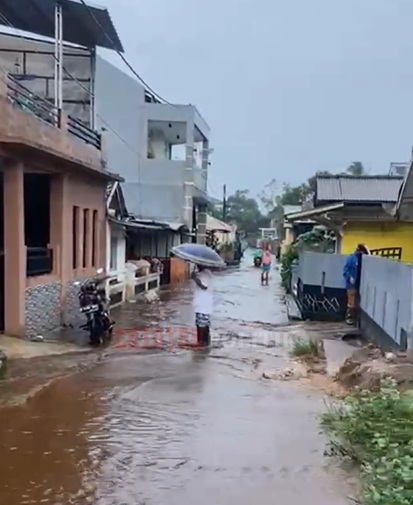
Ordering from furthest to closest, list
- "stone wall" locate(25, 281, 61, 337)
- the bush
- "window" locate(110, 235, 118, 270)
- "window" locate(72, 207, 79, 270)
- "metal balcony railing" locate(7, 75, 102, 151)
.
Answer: the bush < "window" locate(110, 235, 118, 270) < "window" locate(72, 207, 79, 270) < "stone wall" locate(25, 281, 61, 337) < "metal balcony railing" locate(7, 75, 102, 151)

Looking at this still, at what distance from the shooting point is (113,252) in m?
20.4

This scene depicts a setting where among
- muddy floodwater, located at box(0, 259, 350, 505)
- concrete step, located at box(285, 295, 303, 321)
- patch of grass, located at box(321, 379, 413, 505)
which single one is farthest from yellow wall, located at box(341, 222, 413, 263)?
patch of grass, located at box(321, 379, 413, 505)

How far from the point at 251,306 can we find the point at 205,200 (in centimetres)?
2063

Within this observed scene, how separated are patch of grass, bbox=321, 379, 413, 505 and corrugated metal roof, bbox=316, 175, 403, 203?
42.9 feet

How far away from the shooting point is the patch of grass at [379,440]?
4.41 meters

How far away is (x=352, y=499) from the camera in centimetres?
498

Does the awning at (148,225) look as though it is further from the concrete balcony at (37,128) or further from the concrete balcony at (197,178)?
the concrete balcony at (37,128)

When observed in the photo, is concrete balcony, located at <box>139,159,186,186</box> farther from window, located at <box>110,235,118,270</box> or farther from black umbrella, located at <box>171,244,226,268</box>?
black umbrella, located at <box>171,244,226,268</box>

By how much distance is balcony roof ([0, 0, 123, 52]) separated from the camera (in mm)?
16172

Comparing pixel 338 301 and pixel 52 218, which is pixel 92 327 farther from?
pixel 338 301

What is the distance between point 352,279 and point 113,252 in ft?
25.4

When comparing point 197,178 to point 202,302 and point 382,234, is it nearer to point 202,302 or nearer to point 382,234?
point 382,234

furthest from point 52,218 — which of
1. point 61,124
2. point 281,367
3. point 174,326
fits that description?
point 281,367

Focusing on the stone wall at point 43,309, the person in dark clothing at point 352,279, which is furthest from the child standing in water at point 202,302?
the person in dark clothing at point 352,279
